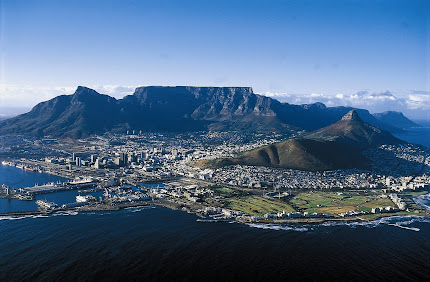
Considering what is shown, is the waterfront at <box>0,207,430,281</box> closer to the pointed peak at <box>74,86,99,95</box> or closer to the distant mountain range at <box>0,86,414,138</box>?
the distant mountain range at <box>0,86,414,138</box>

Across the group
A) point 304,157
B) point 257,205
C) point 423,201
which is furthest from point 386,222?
point 304,157

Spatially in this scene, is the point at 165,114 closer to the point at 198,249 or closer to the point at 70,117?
the point at 70,117

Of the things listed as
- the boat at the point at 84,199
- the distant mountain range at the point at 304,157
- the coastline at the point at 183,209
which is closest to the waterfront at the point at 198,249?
the coastline at the point at 183,209

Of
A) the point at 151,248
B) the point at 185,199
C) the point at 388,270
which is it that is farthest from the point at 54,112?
the point at 388,270

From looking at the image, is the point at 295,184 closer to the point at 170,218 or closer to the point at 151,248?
the point at 170,218

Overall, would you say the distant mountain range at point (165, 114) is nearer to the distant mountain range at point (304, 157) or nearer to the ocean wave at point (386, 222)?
the distant mountain range at point (304, 157)

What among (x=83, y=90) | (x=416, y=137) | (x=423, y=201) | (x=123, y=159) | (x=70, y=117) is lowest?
(x=423, y=201)

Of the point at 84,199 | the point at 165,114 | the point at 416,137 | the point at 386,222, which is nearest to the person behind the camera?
the point at 386,222
